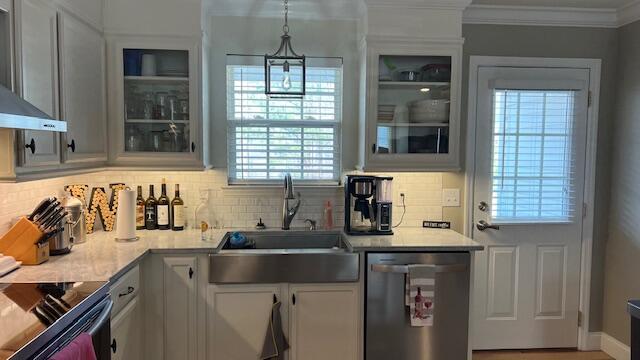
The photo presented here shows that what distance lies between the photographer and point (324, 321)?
2578 mm

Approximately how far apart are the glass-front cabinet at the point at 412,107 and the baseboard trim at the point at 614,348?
182 centimetres

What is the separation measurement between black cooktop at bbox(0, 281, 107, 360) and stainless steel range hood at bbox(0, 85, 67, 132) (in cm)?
62

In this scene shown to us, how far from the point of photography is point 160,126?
111 inches

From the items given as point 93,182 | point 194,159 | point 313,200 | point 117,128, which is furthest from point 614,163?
point 93,182

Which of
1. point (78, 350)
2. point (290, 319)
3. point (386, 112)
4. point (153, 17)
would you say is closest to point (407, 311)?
point (290, 319)

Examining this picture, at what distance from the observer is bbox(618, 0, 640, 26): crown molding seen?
302cm

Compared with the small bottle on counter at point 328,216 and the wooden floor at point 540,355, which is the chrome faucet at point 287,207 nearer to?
the small bottle on counter at point 328,216

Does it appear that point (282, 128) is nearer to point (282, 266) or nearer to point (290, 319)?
point (282, 266)

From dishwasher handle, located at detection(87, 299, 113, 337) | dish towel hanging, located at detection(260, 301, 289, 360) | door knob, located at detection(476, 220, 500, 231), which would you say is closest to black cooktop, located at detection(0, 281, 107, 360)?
dishwasher handle, located at detection(87, 299, 113, 337)

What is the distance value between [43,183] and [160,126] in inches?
28.7

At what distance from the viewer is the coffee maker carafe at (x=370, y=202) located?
292cm

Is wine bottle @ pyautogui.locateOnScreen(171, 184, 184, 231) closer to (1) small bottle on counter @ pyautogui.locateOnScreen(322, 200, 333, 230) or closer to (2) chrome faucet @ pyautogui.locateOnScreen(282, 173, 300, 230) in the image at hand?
(2) chrome faucet @ pyautogui.locateOnScreen(282, 173, 300, 230)

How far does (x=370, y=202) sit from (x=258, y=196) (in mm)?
805

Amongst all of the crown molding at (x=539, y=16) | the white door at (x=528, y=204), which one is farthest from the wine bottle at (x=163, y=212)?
the crown molding at (x=539, y=16)
